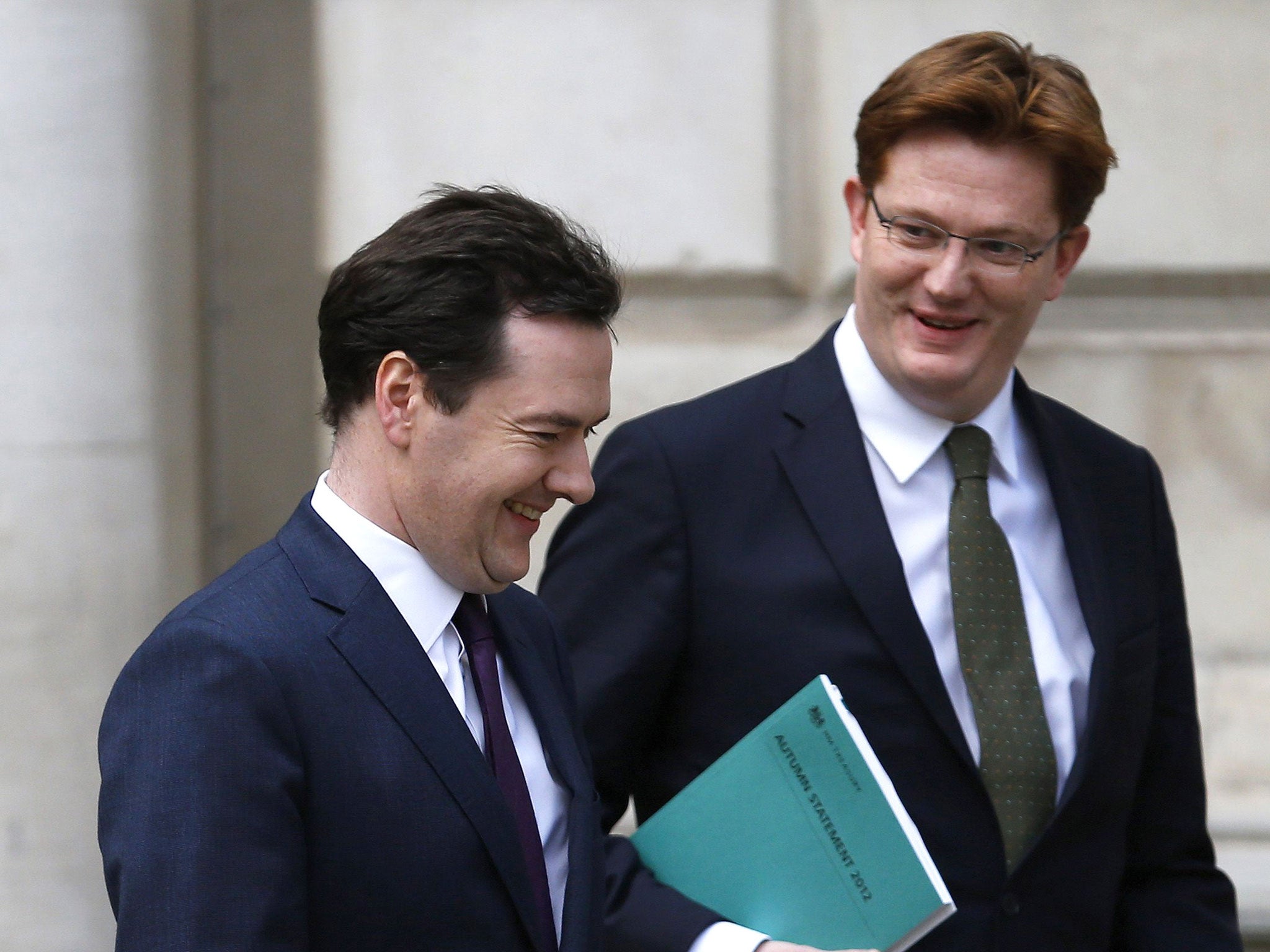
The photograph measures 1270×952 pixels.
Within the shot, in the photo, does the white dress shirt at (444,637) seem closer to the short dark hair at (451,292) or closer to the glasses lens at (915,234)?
the short dark hair at (451,292)

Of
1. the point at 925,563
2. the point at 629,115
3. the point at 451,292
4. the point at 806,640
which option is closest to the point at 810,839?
the point at 806,640

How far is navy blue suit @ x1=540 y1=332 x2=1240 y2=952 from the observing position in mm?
1986

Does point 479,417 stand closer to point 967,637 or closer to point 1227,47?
point 967,637

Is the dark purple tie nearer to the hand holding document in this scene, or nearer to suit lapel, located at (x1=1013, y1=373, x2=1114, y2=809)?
the hand holding document

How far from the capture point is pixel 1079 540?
2.15 meters

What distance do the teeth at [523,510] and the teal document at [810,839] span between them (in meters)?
0.40

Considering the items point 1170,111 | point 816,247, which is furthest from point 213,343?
point 1170,111

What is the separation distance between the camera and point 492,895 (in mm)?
1431

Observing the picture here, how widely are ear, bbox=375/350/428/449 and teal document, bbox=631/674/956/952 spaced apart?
0.57 m

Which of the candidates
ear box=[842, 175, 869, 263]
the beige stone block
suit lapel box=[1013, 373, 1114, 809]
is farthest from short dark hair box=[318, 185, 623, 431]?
the beige stone block

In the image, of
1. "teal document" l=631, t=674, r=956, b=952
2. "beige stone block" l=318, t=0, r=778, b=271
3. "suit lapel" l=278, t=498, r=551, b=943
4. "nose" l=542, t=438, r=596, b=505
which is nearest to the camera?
"suit lapel" l=278, t=498, r=551, b=943

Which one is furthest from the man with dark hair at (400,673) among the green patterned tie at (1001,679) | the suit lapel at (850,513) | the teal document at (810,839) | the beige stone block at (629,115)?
the beige stone block at (629,115)

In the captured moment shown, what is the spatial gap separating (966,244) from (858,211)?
0.64 feet

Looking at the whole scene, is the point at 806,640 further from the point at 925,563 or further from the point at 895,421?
→ the point at 895,421
